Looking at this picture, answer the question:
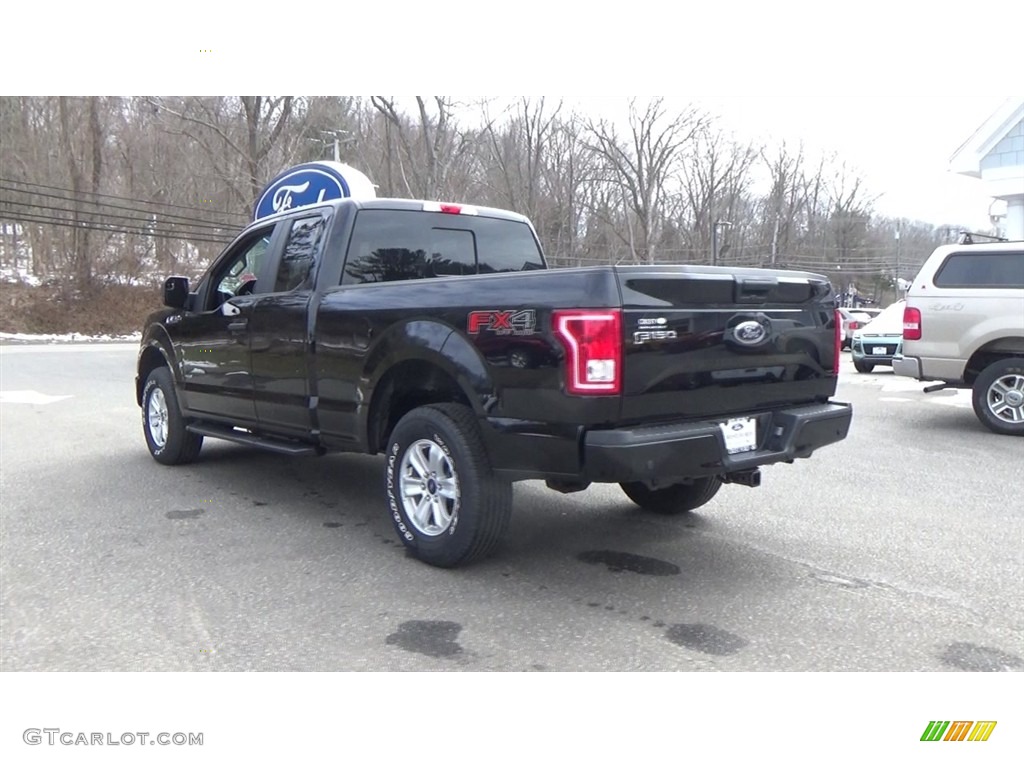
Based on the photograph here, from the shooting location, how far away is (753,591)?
4.14 m

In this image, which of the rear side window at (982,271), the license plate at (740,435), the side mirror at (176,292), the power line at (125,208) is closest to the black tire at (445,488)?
the license plate at (740,435)

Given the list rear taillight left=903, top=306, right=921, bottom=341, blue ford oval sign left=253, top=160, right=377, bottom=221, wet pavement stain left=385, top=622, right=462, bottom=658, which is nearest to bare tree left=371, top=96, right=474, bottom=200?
blue ford oval sign left=253, top=160, right=377, bottom=221

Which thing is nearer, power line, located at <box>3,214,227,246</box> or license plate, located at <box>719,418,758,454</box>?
license plate, located at <box>719,418,758,454</box>

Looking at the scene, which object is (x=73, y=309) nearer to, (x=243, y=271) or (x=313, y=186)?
(x=313, y=186)

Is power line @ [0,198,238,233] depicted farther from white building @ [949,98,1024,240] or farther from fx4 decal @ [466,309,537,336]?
fx4 decal @ [466,309,537,336]

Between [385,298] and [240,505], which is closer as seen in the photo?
[385,298]

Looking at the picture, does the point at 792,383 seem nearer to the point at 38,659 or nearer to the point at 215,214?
the point at 38,659

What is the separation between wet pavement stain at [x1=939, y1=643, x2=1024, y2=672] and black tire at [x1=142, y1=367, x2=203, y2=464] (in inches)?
219

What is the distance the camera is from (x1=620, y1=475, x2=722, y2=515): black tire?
528cm

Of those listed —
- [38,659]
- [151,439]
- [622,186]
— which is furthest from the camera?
[622,186]

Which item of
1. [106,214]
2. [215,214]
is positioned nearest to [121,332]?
[106,214]

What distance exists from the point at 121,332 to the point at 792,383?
111ft

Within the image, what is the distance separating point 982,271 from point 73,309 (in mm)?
33220

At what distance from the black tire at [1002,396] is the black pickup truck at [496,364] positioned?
5.32 m
